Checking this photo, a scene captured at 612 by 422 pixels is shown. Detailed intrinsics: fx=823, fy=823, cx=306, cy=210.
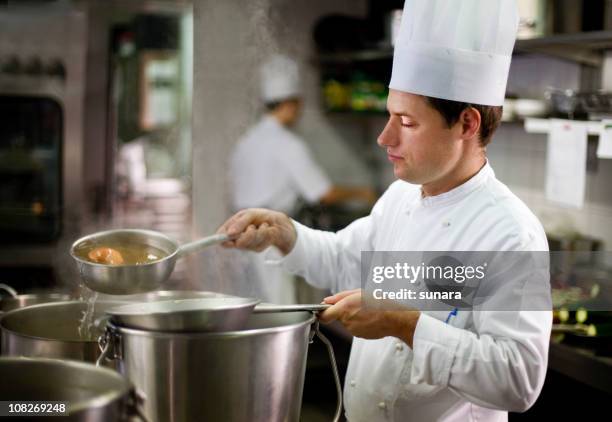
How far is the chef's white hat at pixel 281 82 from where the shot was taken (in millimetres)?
3312

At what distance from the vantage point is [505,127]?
306 cm

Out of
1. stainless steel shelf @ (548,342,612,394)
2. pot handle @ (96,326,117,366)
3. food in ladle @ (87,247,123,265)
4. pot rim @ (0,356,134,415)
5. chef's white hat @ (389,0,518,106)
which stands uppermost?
chef's white hat @ (389,0,518,106)

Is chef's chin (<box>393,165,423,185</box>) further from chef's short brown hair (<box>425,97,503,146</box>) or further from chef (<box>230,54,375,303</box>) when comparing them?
chef (<box>230,54,375,303</box>)

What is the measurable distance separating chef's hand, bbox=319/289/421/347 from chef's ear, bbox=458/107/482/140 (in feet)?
1.06

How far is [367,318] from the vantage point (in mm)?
1241

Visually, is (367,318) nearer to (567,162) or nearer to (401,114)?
(401,114)

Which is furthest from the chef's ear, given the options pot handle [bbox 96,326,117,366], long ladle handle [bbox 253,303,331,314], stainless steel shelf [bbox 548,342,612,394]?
stainless steel shelf [bbox 548,342,612,394]

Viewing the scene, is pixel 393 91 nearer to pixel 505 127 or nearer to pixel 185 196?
pixel 505 127

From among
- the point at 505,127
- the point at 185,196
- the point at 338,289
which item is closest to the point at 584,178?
the point at 505,127

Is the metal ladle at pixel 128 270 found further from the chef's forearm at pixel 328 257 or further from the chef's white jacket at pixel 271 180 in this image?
the chef's white jacket at pixel 271 180

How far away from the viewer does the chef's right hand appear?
156cm

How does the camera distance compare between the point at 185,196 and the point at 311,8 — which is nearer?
the point at 185,196

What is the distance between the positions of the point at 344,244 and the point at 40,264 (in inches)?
74.4

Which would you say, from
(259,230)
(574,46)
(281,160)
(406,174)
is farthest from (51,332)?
(281,160)
